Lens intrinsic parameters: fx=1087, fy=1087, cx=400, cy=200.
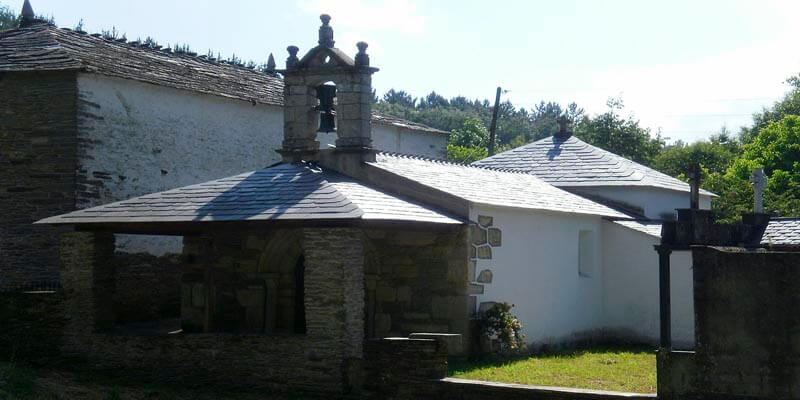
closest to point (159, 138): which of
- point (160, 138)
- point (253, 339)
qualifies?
point (160, 138)

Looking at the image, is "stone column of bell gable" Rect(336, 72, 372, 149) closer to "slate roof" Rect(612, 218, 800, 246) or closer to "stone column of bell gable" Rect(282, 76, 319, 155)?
"stone column of bell gable" Rect(282, 76, 319, 155)

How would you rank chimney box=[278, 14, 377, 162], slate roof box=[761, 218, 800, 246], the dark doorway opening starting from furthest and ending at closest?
1. slate roof box=[761, 218, 800, 246]
2. chimney box=[278, 14, 377, 162]
3. the dark doorway opening

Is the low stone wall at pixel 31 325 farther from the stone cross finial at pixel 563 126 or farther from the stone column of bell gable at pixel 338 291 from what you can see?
the stone cross finial at pixel 563 126

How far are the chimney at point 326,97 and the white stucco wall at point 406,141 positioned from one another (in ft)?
29.7

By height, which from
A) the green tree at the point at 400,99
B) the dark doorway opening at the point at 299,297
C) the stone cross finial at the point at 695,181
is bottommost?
the dark doorway opening at the point at 299,297

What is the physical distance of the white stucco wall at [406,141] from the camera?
2889 cm

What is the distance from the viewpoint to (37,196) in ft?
66.4

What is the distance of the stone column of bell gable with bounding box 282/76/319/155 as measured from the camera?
704 inches

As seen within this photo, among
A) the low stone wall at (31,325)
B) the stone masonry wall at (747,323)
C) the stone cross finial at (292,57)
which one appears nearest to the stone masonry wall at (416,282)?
the stone cross finial at (292,57)

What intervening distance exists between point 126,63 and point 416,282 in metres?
8.84

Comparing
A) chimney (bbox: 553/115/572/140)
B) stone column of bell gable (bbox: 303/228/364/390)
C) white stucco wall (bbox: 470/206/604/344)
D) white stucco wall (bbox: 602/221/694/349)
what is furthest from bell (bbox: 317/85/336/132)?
→ chimney (bbox: 553/115/572/140)

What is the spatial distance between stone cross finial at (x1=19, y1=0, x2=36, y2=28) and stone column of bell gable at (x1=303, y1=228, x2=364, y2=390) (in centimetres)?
1198

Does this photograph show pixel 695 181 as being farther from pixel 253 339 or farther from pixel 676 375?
pixel 253 339

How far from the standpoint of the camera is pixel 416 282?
16672mm
